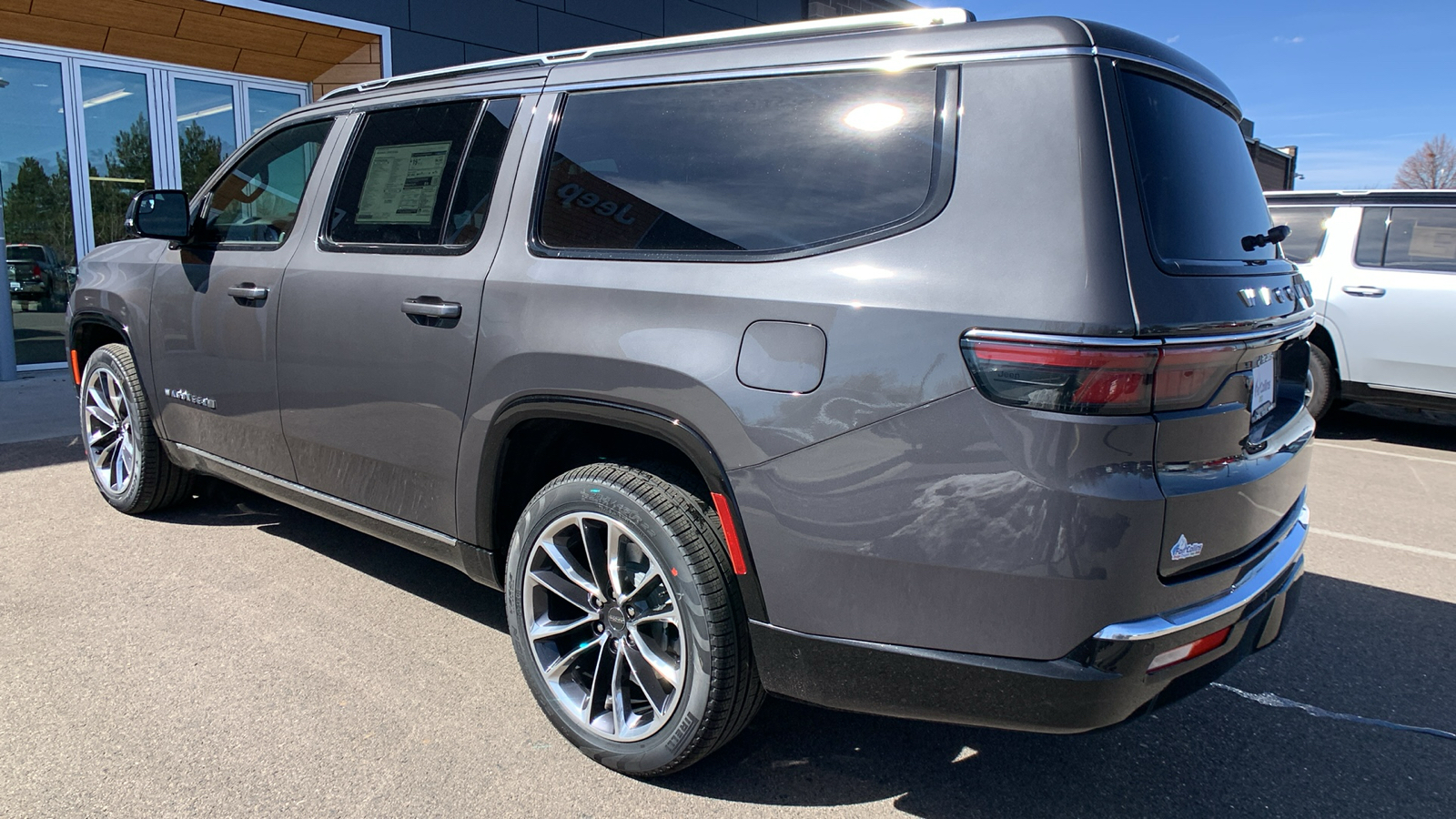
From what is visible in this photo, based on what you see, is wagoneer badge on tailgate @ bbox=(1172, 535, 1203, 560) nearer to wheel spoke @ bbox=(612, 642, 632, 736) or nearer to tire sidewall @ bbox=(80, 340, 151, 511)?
wheel spoke @ bbox=(612, 642, 632, 736)

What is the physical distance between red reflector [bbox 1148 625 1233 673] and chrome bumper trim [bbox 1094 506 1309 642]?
5cm

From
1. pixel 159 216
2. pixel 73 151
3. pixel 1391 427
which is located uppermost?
pixel 73 151

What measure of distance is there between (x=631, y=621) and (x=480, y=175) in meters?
1.40

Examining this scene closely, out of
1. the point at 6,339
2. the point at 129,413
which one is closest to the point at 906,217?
the point at 129,413

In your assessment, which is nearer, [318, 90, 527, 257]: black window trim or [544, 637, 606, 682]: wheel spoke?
[544, 637, 606, 682]: wheel spoke

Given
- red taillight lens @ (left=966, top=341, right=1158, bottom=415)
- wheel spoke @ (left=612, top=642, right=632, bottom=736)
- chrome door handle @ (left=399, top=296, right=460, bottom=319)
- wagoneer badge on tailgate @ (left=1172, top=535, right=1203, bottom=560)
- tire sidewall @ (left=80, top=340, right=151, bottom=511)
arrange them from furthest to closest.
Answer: tire sidewall @ (left=80, top=340, right=151, bottom=511), chrome door handle @ (left=399, top=296, right=460, bottom=319), wheel spoke @ (left=612, top=642, right=632, bottom=736), wagoneer badge on tailgate @ (left=1172, top=535, right=1203, bottom=560), red taillight lens @ (left=966, top=341, right=1158, bottom=415)

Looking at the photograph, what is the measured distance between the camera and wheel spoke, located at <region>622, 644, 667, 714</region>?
8.02ft

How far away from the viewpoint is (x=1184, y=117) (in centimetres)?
224

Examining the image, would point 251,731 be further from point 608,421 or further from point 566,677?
point 608,421

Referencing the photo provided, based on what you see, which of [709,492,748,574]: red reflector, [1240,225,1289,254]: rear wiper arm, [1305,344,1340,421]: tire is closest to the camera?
[709,492,748,574]: red reflector

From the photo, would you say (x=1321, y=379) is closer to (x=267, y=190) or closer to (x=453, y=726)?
(x=453, y=726)

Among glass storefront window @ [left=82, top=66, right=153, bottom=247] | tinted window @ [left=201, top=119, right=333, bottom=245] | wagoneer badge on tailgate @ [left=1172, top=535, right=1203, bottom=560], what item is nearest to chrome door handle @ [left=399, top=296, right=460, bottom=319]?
tinted window @ [left=201, top=119, right=333, bottom=245]

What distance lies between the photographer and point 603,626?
2564 mm

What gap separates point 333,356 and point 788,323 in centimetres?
177
